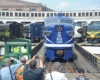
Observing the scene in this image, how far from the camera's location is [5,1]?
89625 millimetres

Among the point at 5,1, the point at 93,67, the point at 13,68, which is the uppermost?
the point at 5,1

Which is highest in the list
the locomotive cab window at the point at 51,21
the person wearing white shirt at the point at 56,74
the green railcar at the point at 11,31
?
the locomotive cab window at the point at 51,21

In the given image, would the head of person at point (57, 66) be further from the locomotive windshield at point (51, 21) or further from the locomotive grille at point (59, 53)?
the locomotive windshield at point (51, 21)

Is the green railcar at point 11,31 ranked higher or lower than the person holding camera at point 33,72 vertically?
higher

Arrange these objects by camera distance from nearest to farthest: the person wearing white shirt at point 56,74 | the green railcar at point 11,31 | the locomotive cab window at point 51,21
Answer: the person wearing white shirt at point 56,74, the locomotive cab window at point 51,21, the green railcar at point 11,31

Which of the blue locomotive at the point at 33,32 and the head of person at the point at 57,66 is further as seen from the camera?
the blue locomotive at the point at 33,32

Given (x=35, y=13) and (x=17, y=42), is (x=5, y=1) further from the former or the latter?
(x=17, y=42)

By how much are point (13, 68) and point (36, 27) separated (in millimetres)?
28728

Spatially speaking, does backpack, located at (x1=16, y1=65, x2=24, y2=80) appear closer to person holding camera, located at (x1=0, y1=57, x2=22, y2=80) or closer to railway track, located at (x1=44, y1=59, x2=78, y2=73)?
person holding camera, located at (x1=0, y1=57, x2=22, y2=80)

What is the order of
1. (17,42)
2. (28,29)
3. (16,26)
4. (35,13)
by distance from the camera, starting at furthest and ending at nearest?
(35,13)
(28,29)
(16,26)
(17,42)

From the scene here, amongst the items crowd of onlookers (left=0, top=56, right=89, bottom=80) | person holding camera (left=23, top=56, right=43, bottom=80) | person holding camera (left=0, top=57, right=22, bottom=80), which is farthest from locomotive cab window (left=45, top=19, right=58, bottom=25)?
person holding camera (left=23, top=56, right=43, bottom=80)

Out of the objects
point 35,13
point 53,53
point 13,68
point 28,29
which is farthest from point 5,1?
point 13,68

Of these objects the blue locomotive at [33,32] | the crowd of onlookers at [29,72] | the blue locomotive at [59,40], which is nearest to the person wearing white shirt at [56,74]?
the crowd of onlookers at [29,72]

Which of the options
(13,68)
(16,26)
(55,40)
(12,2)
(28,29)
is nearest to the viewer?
(13,68)
